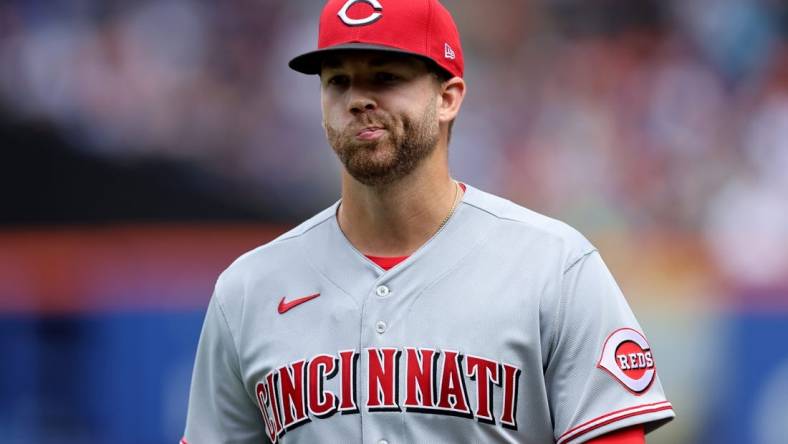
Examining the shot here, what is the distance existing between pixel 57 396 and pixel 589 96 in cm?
347

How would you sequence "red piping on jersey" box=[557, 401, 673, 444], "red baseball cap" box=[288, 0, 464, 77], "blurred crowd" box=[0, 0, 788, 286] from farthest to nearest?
1. "blurred crowd" box=[0, 0, 788, 286]
2. "red baseball cap" box=[288, 0, 464, 77]
3. "red piping on jersey" box=[557, 401, 673, 444]

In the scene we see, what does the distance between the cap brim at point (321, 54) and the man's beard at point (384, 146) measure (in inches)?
5.3

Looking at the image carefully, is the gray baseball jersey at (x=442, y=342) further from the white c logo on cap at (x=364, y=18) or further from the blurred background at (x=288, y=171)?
the blurred background at (x=288, y=171)

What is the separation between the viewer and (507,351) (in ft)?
8.50

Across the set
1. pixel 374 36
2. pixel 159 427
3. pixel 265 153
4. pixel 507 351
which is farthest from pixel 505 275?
pixel 265 153

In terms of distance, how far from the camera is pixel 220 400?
9.57 ft

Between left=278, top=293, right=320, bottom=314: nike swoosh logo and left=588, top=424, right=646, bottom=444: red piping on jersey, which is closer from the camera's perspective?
left=588, top=424, right=646, bottom=444: red piping on jersey

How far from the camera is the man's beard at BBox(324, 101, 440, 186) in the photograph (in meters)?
2.63

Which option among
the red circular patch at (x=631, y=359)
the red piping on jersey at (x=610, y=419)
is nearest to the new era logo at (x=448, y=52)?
the red circular patch at (x=631, y=359)

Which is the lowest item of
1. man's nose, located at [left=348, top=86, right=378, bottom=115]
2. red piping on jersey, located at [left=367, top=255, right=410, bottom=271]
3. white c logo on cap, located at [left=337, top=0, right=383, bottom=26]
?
red piping on jersey, located at [left=367, top=255, right=410, bottom=271]

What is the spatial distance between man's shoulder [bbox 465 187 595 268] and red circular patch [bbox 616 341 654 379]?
0.69ft

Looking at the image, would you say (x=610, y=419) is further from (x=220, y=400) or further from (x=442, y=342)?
(x=220, y=400)

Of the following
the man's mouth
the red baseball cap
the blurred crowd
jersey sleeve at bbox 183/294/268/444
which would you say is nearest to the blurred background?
the blurred crowd

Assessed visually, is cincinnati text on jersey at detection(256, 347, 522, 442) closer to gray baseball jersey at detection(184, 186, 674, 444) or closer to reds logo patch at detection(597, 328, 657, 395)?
gray baseball jersey at detection(184, 186, 674, 444)
